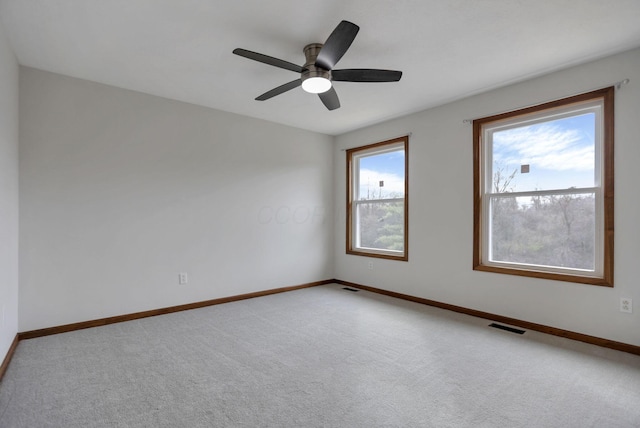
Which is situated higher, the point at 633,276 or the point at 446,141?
the point at 446,141

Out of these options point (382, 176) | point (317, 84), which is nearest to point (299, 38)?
point (317, 84)

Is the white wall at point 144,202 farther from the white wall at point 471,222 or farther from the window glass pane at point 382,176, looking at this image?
the white wall at point 471,222

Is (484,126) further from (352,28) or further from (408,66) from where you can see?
(352,28)

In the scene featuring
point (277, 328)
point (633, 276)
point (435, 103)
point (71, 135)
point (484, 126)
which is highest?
point (435, 103)

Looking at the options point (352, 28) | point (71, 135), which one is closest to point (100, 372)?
point (71, 135)

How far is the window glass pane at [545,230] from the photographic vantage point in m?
2.99

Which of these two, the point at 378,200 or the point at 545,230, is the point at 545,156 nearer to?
the point at 545,230

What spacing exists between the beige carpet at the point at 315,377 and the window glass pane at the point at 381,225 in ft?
4.96

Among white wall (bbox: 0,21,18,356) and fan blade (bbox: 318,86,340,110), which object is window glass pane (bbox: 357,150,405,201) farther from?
white wall (bbox: 0,21,18,356)

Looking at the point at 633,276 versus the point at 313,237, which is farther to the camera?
the point at 313,237

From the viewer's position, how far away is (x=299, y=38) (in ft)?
8.21

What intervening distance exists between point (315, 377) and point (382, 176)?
3320mm

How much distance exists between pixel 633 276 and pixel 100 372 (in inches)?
167

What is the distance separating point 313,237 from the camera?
17.2 feet
